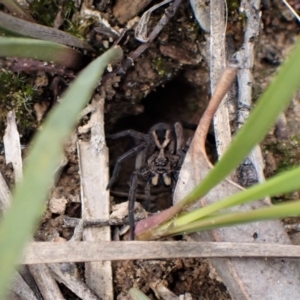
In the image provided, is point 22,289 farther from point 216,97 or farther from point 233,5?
point 233,5

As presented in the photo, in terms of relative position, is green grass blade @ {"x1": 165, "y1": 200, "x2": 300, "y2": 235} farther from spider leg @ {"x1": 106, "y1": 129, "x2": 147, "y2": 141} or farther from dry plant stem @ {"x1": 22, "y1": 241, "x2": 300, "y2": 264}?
spider leg @ {"x1": 106, "y1": 129, "x2": 147, "y2": 141}

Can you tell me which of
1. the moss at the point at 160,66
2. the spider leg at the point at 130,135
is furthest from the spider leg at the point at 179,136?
the moss at the point at 160,66

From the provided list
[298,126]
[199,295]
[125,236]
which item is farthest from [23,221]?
[298,126]

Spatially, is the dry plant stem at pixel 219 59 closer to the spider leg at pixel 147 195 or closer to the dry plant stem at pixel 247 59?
the dry plant stem at pixel 247 59

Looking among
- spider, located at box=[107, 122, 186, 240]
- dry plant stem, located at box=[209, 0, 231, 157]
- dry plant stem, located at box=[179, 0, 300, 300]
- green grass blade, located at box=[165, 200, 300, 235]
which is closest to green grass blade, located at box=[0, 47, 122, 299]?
green grass blade, located at box=[165, 200, 300, 235]

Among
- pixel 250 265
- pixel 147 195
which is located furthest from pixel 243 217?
pixel 147 195
